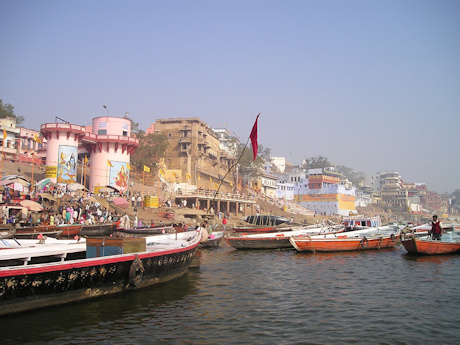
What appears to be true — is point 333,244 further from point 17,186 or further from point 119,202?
point 17,186

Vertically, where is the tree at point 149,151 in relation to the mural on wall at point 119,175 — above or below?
above

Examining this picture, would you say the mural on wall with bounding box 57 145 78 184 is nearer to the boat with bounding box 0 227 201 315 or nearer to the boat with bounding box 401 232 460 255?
the boat with bounding box 0 227 201 315

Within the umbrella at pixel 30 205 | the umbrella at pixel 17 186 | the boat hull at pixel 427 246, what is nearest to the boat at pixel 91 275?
the boat hull at pixel 427 246

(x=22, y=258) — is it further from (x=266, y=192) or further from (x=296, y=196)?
(x=296, y=196)

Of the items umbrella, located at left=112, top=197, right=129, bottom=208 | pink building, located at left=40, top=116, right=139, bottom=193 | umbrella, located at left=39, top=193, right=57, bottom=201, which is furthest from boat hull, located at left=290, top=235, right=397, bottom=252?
pink building, located at left=40, top=116, right=139, bottom=193

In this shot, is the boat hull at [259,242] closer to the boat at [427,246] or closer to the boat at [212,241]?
the boat at [212,241]

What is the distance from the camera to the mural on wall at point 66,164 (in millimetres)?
35875

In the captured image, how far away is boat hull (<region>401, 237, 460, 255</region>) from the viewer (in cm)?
2048

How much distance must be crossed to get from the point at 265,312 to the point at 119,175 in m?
33.1

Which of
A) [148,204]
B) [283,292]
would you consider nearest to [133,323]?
[283,292]

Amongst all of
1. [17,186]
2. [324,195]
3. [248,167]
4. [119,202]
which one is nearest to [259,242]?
[119,202]

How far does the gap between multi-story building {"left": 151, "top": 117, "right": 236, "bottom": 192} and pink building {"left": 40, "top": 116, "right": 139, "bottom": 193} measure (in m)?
16.7

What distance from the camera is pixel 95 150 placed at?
4038cm

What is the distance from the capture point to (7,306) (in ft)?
26.9
